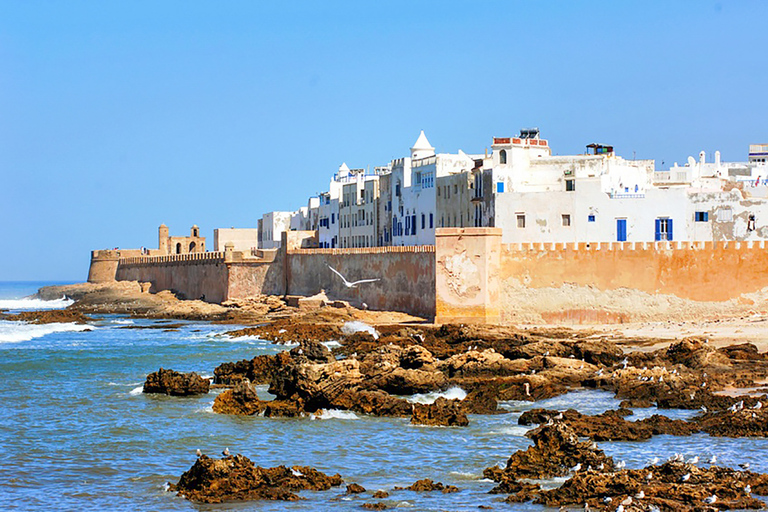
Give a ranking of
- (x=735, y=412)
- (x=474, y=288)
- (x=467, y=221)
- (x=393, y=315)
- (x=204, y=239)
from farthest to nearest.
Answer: (x=204, y=239), (x=467, y=221), (x=393, y=315), (x=474, y=288), (x=735, y=412)

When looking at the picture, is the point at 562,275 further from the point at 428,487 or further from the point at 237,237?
the point at 237,237

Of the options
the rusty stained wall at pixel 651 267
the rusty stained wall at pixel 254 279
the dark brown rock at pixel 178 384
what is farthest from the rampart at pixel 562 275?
the dark brown rock at pixel 178 384

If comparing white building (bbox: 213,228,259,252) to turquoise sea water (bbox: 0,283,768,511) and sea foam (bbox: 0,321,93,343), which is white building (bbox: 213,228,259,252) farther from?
turquoise sea water (bbox: 0,283,768,511)

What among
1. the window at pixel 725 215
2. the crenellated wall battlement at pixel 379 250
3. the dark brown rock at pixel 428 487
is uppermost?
the window at pixel 725 215

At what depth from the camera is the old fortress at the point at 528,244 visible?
32344mm

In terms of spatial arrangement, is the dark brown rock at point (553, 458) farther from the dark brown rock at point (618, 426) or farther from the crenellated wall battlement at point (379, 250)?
the crenellated wall battlement at point (379, 250)

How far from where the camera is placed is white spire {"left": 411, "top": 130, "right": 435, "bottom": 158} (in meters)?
54.0

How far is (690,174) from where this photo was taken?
177 ft

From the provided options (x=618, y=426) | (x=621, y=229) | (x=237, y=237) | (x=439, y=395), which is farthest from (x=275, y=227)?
(x=618, y=426)

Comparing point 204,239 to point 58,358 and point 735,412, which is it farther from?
point 735,412

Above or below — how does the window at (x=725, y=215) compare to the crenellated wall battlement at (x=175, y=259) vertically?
above

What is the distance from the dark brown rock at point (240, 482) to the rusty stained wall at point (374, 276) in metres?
21.4

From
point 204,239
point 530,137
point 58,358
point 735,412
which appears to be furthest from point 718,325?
point 204,239

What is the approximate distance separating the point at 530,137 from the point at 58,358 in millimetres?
26874
